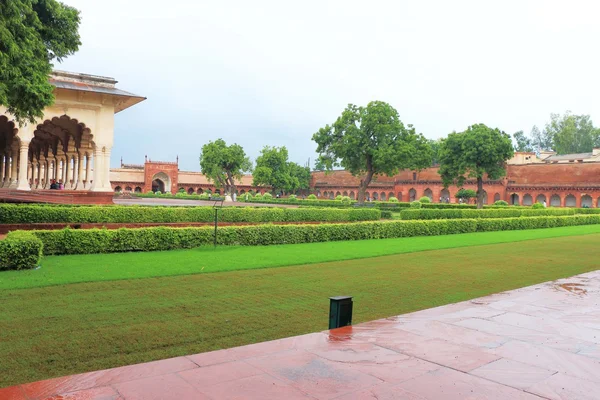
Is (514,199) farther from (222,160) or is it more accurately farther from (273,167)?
(222,160)

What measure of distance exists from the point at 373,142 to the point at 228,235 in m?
21.9

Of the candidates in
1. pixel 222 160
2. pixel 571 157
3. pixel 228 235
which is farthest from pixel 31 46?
pixel 571 157

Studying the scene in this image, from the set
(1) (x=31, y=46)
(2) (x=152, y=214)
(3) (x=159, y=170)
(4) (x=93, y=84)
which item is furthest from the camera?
(3) (x=159, y=170)

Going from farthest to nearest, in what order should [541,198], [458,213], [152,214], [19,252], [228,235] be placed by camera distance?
[541,198] → [458,213] → [152,214] → [228,235] → [19,252]

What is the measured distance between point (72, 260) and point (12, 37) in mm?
3821

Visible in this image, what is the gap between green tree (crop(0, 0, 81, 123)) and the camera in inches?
300

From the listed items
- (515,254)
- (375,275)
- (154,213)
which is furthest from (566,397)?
(154,213)

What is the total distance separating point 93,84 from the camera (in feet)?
58.9

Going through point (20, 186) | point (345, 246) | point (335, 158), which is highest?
point (335, 158)

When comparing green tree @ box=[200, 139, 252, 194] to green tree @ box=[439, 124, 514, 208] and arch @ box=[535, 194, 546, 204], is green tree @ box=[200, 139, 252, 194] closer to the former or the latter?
green tree @ box=[439, 124, 514, 208]

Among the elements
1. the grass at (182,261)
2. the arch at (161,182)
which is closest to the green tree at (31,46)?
the grass at (182,261)

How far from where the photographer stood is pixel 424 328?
13.8ft

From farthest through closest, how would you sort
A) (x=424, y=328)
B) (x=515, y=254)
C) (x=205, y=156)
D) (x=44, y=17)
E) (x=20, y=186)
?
(x=205, y=156) < (x=20, y=186) < (x=515, y=254) < (x=44, y=17) < (x=424, y=328)

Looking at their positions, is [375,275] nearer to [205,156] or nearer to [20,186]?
[20,186]
